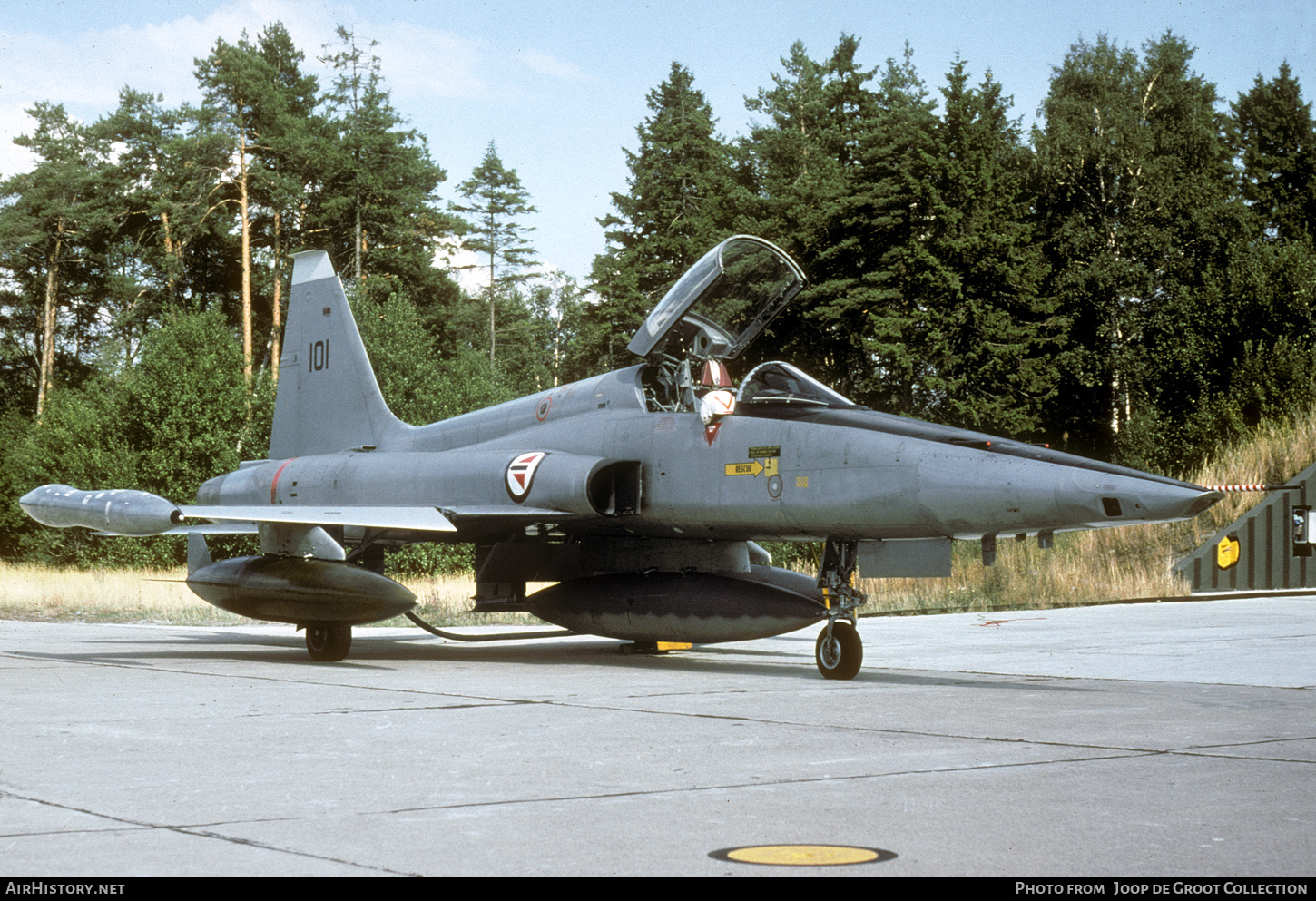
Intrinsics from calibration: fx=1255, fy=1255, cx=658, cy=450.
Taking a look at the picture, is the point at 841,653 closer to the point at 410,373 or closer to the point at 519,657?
the point at 519,657

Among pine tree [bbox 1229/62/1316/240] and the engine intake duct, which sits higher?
pine tree [bbox 1229/62/1316/240]

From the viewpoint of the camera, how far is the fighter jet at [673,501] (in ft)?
28.6

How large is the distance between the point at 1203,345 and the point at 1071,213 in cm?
786

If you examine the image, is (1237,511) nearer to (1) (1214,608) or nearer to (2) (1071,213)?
(1) (1214,608)

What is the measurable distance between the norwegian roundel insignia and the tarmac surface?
1.57 m

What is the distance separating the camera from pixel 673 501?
1049cm

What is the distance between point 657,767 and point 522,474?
20.4ft

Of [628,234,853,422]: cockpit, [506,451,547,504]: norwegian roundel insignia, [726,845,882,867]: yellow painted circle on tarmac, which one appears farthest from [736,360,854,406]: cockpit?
[726,845,882,867]: yellow painted circle on tarmac

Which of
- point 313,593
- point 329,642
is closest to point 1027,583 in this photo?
point 329,642

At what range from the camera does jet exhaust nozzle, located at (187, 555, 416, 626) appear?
11102 mm

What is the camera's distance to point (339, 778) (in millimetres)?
4898

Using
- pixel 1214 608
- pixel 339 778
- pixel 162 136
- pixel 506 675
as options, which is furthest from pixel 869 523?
pixel 162 136

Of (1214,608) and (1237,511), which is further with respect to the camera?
(1237,511)

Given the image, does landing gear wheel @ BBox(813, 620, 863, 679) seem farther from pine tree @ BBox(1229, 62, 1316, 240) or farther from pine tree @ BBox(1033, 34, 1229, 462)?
pine tree @ BBox(1229, 62, 1316, 240)
